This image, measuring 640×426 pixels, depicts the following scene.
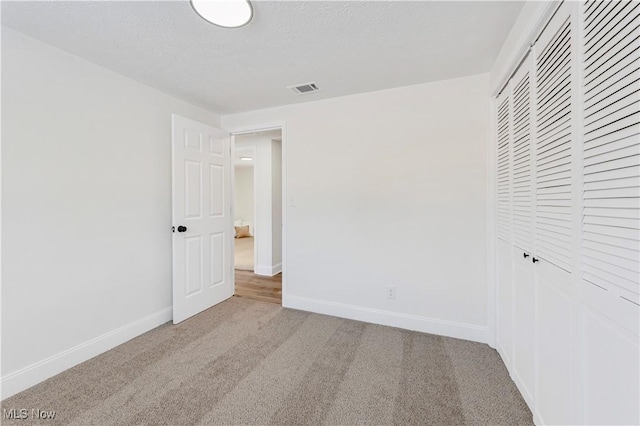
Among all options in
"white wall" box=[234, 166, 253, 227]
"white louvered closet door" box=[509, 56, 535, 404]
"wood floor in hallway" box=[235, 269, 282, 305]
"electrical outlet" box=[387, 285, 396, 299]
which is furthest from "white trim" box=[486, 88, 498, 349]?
"white wall" box=[234, 166, 253, 227]

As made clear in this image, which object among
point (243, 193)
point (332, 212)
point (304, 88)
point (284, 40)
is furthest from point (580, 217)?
point (243, 193)

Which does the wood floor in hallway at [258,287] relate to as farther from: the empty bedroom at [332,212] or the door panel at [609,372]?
the door panel at [609,372]

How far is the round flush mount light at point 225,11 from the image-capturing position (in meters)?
1.40

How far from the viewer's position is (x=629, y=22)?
2.52 feet

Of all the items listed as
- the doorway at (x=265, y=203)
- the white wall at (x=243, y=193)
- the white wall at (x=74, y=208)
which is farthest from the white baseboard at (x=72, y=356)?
the white wall at (x=243, y=193)

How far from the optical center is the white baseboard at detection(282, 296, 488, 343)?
7.56 feet

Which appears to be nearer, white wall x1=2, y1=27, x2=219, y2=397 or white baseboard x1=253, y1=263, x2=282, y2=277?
white wall x1=2, y1=27, x2=219, y2=397

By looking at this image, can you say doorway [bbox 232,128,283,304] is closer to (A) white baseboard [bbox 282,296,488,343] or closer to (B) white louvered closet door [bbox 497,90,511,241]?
(A) white baseboard [bbox 282,296,488,343]

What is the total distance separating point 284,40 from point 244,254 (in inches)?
186

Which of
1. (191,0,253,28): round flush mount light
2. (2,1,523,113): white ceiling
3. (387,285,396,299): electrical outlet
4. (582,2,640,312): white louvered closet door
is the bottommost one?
(387,285,396,299): electrical outlet

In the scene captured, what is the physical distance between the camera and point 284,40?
5.83 feet

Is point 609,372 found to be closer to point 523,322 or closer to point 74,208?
point 523,322

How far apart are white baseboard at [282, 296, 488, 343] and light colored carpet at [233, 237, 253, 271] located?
6.79 ft

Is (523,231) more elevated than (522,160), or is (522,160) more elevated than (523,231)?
(522,160)
